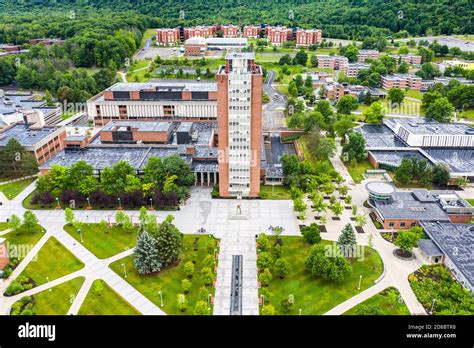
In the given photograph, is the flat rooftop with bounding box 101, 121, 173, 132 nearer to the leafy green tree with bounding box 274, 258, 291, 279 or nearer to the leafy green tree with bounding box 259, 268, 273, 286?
the leafy green tree with bounding box 274, 258, 291, 279

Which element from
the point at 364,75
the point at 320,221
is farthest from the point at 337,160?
the point at 364,75

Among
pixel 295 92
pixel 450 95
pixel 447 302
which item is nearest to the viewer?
pixel 447 302

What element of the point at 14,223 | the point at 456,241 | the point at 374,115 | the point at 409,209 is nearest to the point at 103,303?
the point at 14,223

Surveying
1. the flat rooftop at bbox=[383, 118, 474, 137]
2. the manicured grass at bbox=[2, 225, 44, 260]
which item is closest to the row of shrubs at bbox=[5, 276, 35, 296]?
the manicured grass at bbox=[2, 225, 44, 260]

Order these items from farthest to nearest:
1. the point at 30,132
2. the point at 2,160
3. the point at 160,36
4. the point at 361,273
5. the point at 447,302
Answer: the point at 160,36 → the point at 30,132 → the point at 2,160 → the point at 361,273 → the point at 447,302

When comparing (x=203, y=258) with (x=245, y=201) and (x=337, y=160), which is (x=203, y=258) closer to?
(x=245, y=201)

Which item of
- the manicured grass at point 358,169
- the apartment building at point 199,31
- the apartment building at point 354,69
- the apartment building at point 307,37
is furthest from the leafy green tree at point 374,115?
the apartment building at point 199,31

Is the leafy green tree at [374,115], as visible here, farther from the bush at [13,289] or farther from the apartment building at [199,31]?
the apartment building at [199,31]
